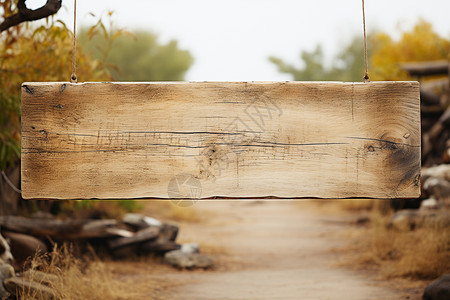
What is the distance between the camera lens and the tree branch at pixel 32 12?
362cm

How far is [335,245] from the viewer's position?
8.46 m

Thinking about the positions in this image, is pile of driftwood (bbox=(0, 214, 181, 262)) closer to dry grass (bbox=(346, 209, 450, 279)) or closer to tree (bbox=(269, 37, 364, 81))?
dry grass (bbox=(346, 209, 450, 279))

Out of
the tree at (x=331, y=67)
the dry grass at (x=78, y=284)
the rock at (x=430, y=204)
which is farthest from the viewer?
the tree at (x=331, y=67)

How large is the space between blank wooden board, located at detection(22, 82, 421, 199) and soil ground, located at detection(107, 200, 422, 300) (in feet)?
10.3

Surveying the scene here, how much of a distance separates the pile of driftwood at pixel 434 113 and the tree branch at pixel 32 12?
871 cm

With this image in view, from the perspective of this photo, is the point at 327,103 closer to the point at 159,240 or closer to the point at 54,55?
the point at 54,55

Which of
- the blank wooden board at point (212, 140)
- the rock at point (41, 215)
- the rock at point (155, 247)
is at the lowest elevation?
the rock at point (155, 247)

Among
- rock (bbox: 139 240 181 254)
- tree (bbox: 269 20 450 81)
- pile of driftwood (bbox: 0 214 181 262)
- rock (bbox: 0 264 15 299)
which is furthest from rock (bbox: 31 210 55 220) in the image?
tree (bbox: 269 20 450 81)

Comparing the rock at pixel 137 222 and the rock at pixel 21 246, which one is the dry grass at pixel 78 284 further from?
the rock at pixel 137 222

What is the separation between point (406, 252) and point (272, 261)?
194 cm

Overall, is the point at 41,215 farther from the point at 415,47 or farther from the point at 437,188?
the point at 415,47

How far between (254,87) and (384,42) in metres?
21.2

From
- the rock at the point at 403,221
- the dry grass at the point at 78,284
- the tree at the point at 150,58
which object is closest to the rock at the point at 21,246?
the dry grass at the point at 78,284

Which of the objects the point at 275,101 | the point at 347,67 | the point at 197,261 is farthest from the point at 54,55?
Answer: the point at 347,67
